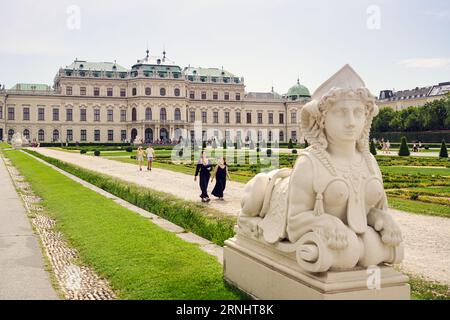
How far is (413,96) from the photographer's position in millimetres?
85938

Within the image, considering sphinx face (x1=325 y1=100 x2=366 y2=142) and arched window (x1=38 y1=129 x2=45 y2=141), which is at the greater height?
arched window (x1=38 y1=129 x2=45 y2=141)

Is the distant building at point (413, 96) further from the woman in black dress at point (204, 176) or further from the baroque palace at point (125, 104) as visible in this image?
the woman in black dress at point (204, 176)

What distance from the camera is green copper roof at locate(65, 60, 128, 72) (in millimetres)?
67225

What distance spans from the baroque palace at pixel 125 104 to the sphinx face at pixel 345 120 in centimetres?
6014

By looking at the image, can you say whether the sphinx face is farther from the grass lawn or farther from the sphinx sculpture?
the grass lawn

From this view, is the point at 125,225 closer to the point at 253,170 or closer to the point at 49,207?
the point at 49,207

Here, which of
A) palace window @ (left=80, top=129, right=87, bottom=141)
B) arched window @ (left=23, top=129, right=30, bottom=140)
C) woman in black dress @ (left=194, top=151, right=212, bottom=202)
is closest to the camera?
woman in black dress @ (left=194, top=151, right=212, bottom=202)

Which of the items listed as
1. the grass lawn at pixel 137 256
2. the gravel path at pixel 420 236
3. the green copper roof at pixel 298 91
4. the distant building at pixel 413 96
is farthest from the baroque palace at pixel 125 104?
the grass lawn at pixel 137 256

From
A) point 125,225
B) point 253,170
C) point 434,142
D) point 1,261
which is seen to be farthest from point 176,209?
point 434,142

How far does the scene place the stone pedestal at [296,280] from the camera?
113 inches

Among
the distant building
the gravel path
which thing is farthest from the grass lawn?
the distant building

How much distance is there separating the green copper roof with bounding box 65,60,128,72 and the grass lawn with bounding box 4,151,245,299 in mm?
62622

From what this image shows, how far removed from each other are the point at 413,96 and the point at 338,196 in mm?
90279

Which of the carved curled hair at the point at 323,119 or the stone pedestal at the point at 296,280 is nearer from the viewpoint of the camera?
the stone pedestal at the point at 296,280
